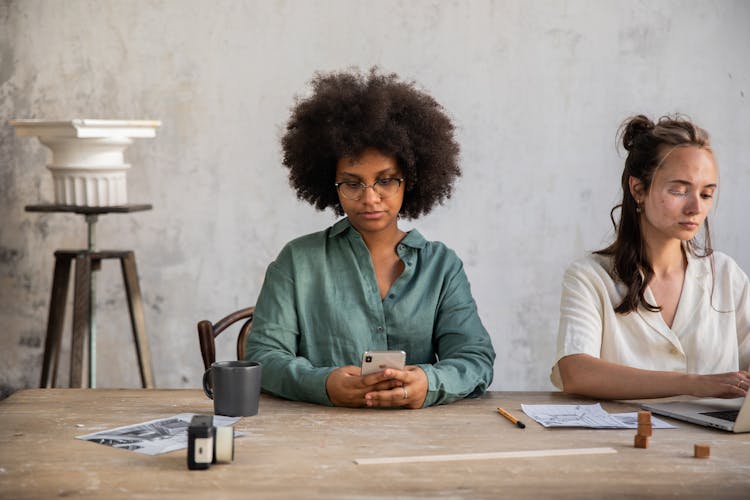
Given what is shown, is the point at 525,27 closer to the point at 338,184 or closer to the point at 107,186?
the point at 107,186

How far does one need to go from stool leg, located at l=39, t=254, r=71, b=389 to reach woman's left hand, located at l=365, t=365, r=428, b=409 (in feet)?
7.09

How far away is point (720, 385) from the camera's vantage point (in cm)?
193

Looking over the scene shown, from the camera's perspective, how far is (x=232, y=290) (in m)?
4.17

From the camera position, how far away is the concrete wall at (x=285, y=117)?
4.06m

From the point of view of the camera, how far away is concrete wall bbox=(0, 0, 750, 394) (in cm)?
406

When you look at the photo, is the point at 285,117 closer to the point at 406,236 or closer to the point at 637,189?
the point at 406,236

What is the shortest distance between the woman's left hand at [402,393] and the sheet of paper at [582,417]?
0.73 feet

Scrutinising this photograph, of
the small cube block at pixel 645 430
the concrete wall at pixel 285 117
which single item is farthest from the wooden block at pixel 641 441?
the concrete wall at pixel 285 117

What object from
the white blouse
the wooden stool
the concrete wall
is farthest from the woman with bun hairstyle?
the wooden stool

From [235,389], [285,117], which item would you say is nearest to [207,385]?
[235,389]

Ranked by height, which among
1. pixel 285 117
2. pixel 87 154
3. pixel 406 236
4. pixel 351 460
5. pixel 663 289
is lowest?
pixel 351 460

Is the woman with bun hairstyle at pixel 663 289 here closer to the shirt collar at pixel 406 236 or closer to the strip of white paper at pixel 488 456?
the shirt collar at pixel 406 236

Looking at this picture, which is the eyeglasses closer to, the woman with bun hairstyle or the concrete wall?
the woman with bun hairstyle

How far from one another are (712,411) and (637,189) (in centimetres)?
64
